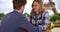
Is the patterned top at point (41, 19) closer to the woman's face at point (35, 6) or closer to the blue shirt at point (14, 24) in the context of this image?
the woman's face at point (35, 6)

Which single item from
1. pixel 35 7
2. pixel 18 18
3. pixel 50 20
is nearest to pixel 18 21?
pixel 18 18

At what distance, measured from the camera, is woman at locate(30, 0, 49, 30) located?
1487 mm

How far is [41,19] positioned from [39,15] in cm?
5

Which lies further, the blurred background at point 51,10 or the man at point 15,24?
the blurred background at point 51,10

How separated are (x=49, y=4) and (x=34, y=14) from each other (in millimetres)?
214

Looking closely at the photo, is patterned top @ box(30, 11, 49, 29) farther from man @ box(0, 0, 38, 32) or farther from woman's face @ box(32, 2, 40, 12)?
man @ box(0, 0, 38, 32)

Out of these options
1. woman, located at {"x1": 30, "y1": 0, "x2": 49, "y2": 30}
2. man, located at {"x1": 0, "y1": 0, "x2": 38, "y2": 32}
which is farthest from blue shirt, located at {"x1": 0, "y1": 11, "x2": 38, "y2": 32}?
woman, located at {"x1": 30, "y1": 0, "x2": 49, "y2": 30}

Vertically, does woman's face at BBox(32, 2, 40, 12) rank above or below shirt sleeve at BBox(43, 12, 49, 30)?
above

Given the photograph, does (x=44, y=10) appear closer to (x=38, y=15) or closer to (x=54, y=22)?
A: (x=38, y=15)

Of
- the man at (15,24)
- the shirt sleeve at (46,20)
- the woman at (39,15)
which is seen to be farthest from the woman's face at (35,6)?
the man at (15,24)

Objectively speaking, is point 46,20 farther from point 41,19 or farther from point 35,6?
point 35,6

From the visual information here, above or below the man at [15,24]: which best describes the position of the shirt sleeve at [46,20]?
below

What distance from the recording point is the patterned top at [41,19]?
1.50 m

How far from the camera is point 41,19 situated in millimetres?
1508
